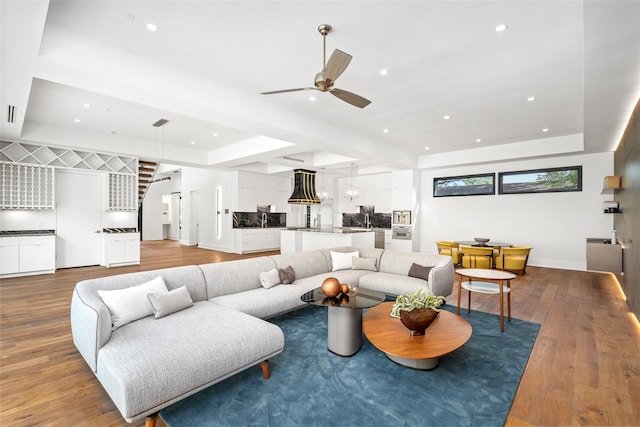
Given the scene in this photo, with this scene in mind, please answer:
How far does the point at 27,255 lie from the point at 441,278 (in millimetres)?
7840

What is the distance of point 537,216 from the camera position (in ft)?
24.4

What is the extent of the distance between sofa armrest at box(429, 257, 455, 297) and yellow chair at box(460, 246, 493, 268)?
2908 mm

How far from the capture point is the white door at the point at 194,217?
11914 millimetres

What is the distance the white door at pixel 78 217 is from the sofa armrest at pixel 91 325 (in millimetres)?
5704

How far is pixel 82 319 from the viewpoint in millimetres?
2305

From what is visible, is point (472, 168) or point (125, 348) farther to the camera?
point (472, 168)

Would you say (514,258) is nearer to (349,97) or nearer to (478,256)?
(478,256)

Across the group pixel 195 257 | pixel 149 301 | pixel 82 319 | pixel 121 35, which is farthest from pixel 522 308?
pixel 195 257

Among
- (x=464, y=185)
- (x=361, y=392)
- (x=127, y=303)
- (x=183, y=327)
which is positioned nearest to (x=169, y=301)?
(x=127, y=303)

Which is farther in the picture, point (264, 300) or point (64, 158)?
point (64, 158)

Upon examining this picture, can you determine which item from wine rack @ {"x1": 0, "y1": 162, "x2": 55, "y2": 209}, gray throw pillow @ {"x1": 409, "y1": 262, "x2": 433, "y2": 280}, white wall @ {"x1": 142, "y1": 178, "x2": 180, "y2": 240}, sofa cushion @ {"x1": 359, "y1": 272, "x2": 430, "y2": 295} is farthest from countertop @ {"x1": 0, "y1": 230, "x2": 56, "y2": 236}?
gray throw pillow @ {"x1": 409, "y1": 262, "x2": 433, "y2": 280}

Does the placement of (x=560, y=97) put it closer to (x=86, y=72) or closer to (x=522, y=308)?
(x=522, y=308)

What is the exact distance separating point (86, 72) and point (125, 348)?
2746mm

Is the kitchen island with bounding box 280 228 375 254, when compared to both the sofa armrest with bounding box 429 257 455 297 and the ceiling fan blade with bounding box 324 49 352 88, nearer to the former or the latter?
the sofa armrest with bounding box 429 257 455 297
